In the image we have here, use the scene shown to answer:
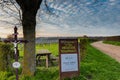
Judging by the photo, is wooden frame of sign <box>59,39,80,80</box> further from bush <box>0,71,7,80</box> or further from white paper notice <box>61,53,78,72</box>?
bush <box>0,71,7,80</box>

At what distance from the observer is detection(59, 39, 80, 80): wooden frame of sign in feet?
42.1

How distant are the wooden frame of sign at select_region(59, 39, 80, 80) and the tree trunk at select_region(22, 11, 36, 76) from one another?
134 cm

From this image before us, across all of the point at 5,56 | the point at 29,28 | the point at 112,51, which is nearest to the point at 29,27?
the point at 29,28

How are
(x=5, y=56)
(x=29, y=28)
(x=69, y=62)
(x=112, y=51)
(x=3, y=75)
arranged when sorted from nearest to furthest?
(x=69, y=62) → (x=29, y=28) → (x=3, y=75) → (x=5, y=56) → (x=112, y=51)

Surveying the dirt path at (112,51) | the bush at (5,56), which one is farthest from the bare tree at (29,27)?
the dirt path at (112,51)

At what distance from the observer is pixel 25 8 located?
13.4 meters

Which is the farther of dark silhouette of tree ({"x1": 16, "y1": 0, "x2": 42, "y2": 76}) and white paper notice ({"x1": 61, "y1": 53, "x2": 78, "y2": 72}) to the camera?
dark silhouette of tree ({"x1": 16, "y1": 0, "x2": 42, "y2": 76})

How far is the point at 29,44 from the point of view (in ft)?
44.6

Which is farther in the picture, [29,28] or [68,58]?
[29,28]

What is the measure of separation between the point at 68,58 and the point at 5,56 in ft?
9.82

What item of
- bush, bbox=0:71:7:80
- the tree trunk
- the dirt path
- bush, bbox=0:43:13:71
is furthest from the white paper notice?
the dirt path

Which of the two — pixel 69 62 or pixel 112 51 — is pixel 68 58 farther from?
pixel 112 51

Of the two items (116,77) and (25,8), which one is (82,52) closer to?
(116,77)

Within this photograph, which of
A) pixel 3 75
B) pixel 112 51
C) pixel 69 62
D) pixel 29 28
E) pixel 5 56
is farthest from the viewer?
pixel 112 51
